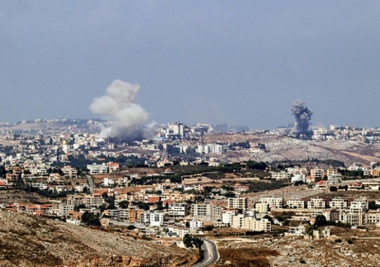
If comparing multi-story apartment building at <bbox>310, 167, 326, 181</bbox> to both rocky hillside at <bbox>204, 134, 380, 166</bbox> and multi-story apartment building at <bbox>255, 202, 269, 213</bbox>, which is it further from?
rocky hillside at <bbox>204, 134, 380, 166</bbox>

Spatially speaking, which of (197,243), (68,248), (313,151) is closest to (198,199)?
(197,243)

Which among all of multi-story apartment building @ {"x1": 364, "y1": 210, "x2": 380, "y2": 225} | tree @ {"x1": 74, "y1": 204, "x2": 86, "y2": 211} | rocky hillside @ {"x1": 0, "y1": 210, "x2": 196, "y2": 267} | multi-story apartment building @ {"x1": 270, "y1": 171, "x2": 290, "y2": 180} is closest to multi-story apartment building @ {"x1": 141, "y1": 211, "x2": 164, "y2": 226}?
tree @ {"x1": 74, "y1": 204, "x2": 86, "y2": 211}

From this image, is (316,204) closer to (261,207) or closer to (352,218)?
(261,207)

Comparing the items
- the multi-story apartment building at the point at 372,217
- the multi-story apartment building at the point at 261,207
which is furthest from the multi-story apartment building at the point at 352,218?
the multi-story apartment building at the point at 261,207

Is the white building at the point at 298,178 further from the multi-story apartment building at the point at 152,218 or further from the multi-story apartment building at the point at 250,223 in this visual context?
the multi-story apartment building at the point at 250,223

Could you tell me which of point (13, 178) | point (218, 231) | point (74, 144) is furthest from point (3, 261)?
point (74, 144)

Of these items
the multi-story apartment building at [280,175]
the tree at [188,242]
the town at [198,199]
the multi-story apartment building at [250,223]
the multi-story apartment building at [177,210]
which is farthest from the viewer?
the multi-story apartment building at [280,175]

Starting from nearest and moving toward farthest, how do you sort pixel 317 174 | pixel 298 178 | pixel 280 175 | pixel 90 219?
pixel 90 219 → pixel 298 178 → pixel 280 175 → pixel 317 174
